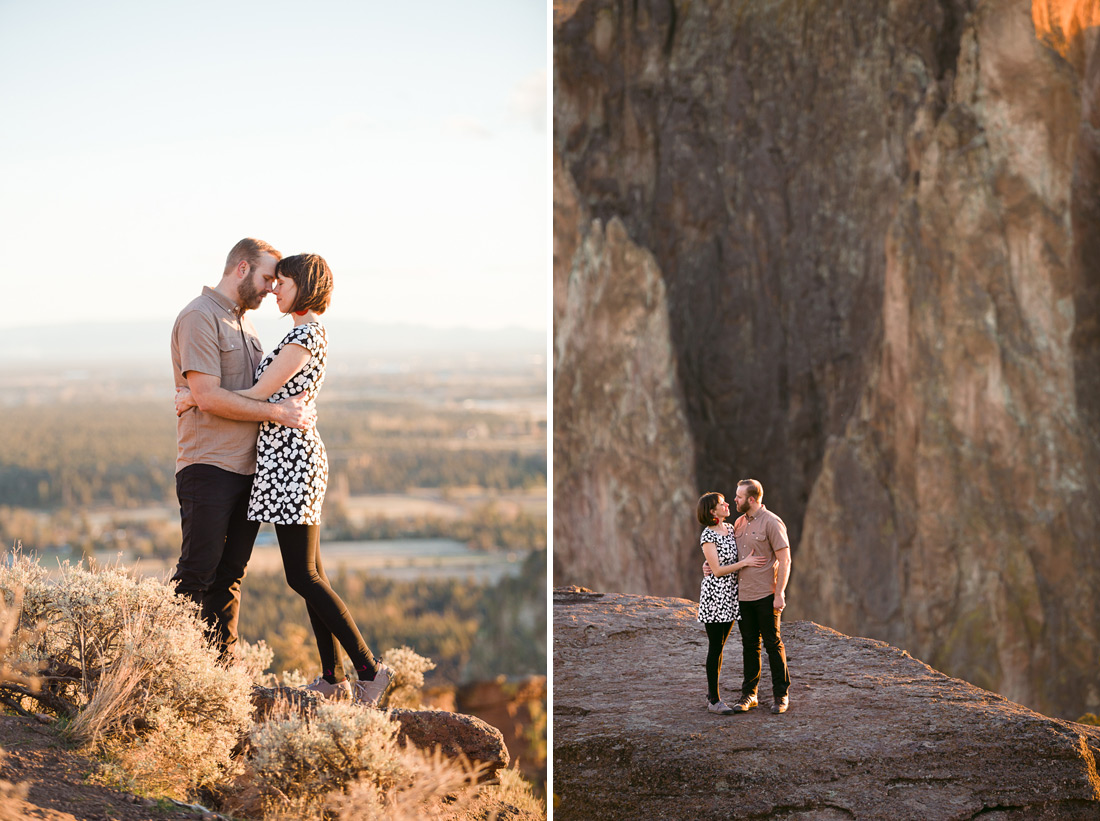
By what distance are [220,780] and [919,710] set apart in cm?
234

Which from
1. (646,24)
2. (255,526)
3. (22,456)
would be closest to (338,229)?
(22,456)

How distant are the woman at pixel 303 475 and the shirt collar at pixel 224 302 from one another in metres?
0.14

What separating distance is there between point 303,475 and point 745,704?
66.9 inches

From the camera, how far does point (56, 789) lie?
2.03 m

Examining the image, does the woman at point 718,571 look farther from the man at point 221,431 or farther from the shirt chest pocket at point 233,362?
the shirt chest pocket at point 233,362

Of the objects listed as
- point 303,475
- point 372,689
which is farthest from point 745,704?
point 303,475

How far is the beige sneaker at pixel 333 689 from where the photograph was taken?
2.51 metres

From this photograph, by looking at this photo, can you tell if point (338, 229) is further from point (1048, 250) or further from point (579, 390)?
point (1048, 250)

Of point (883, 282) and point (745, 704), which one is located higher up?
point (883, 282)

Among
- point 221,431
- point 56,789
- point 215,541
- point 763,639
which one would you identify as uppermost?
point 221,431

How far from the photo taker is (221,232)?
22.4 metres

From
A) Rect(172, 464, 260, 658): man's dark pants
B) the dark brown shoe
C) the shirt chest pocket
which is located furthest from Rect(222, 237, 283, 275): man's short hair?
the dark brown shoe

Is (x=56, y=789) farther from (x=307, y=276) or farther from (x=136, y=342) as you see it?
(x=136, y=342)

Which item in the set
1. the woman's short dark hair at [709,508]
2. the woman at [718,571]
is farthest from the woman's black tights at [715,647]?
the woman's short dark hair at [709,508]
